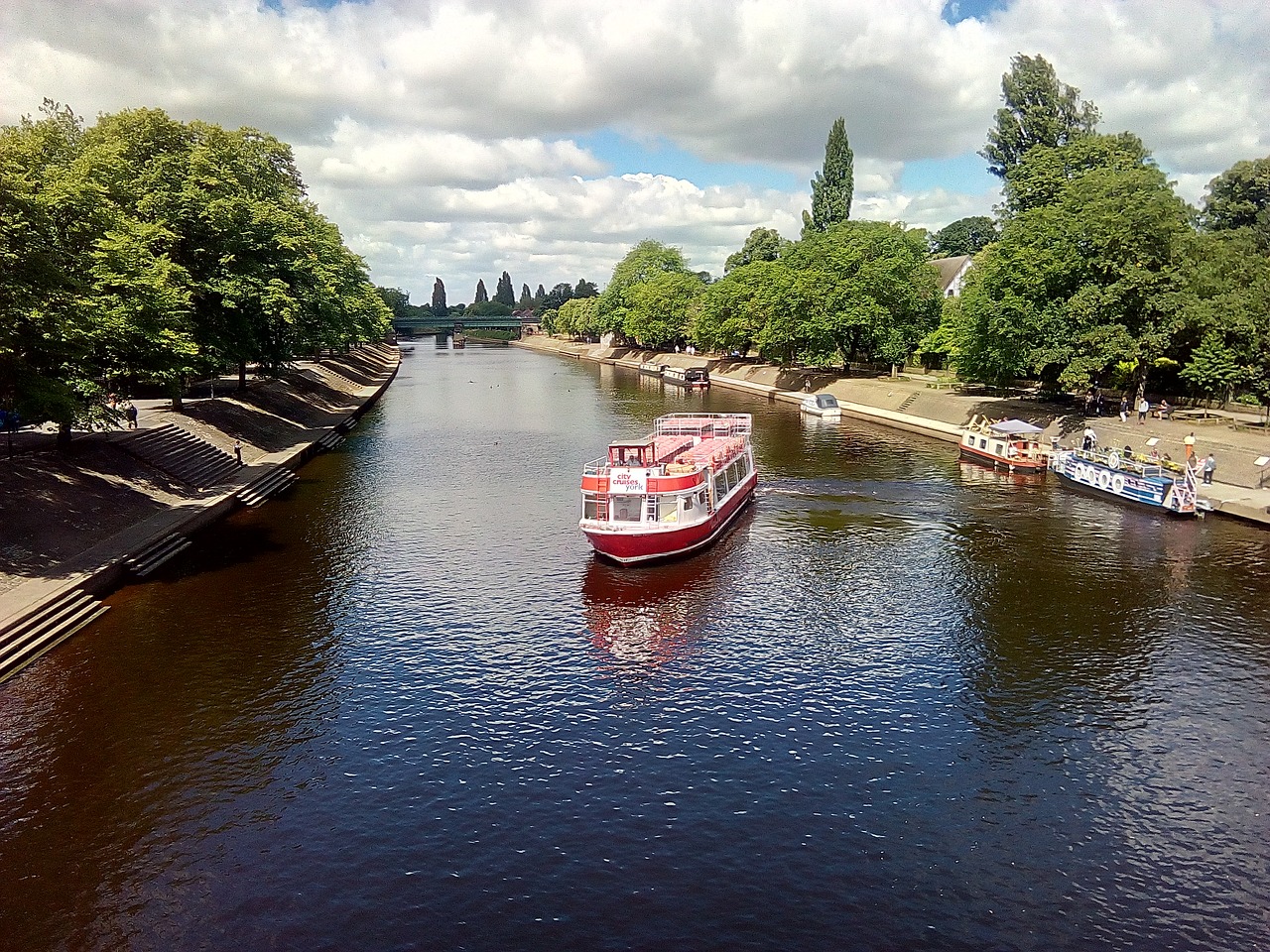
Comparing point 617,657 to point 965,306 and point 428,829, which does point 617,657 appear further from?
point 965,306

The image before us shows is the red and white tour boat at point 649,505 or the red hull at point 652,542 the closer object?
the red hull at point 652,542

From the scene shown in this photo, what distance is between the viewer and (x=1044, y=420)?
264 feet

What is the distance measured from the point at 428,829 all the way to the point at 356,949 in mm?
4407

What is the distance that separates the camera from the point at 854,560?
4709 centimetres

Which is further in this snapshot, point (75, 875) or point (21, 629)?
point (21, 629)

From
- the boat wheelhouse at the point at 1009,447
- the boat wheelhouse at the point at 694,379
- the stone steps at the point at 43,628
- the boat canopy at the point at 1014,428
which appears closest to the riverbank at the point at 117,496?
the stone steps at the point at 43,628

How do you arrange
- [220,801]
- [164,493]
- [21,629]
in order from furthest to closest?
[164,493]
[21,629]
[220,801]

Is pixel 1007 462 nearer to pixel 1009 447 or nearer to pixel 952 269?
pixel 1009 447

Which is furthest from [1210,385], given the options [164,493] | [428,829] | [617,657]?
[164,493]

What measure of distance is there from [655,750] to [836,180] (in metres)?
160

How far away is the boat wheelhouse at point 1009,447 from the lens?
69.9 meters

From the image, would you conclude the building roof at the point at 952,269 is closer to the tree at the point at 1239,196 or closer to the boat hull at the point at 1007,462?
the tree at the point at 1239,196

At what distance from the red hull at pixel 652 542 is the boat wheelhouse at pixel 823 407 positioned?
5858 cm

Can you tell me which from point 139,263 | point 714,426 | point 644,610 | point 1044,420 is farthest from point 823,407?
point 139,263
